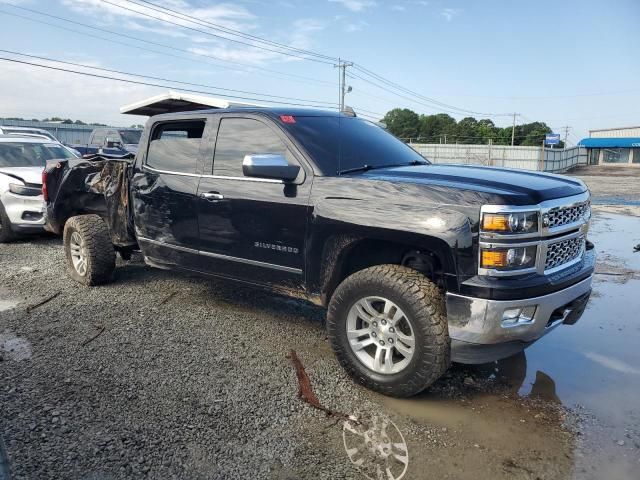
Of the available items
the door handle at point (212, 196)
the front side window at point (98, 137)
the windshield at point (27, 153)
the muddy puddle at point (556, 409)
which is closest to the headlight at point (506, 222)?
the muddy puddle at point (556, 409)

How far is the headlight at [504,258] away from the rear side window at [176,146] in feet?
9.13

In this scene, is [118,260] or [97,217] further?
[118,260]

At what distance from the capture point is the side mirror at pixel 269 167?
3.81 m

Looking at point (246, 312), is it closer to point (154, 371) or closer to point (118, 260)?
point (154, 371)

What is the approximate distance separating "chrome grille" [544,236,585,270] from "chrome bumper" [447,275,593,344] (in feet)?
0.66

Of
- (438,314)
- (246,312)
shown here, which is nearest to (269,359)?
(246,312)

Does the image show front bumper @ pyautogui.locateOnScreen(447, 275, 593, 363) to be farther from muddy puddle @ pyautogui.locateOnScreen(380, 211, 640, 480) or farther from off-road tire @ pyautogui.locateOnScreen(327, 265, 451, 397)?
muddy puddle @ pyautogui.locateOnScreen(380, 211, 640, 480)

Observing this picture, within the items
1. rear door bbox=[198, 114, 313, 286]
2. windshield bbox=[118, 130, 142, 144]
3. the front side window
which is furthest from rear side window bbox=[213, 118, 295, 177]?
the front side window

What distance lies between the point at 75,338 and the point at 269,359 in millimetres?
1766

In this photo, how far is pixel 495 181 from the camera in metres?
3.49

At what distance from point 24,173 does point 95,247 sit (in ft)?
12.8

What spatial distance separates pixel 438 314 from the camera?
333cm

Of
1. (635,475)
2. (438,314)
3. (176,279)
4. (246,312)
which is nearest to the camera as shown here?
(635,475)

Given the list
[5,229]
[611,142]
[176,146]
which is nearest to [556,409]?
[176,146]
